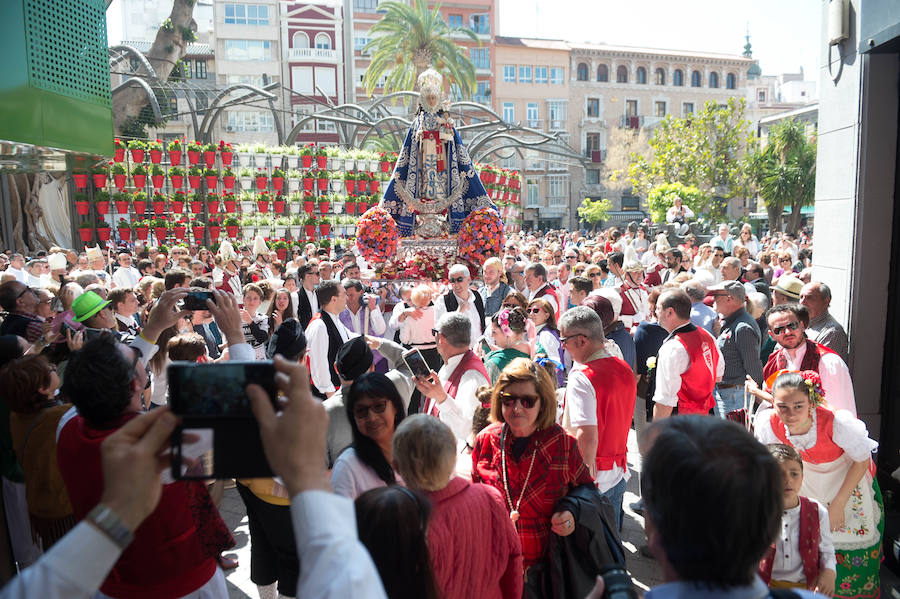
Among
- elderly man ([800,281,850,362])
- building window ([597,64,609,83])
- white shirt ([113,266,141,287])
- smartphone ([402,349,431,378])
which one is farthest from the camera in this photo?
building window ([597,64,609,83])

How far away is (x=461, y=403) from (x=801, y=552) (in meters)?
1.92

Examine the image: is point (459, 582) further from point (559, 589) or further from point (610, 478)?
point (610, 478)

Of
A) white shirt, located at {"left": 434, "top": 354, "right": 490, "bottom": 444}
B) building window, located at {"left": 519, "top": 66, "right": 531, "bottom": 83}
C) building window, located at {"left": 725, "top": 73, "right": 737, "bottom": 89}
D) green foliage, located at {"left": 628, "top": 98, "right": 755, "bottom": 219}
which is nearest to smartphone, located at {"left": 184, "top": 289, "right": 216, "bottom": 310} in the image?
white shirt, located at {"left": 434, "top": 354, "right": 490, "bottom": 444}

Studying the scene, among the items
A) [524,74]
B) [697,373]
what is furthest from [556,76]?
[697,373]

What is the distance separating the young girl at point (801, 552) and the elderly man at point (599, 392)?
1.01 m

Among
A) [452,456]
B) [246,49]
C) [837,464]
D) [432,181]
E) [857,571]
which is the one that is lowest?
[857,571]

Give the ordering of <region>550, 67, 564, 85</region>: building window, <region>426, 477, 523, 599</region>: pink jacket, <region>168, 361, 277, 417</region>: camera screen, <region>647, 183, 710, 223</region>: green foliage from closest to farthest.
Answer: <region>168, 361, 277, 417</region>: camera screen < <region>426, 477, 523, 599</region>: pink jacket < <region>647, 183, 710, 223</region>: green foliage < <region>550, 67, 564, 85</region>: building window

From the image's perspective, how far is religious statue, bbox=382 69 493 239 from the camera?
9523mm

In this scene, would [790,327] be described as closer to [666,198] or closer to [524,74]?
[666,198]

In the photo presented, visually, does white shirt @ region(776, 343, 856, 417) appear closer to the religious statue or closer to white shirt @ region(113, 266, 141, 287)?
the religious statue

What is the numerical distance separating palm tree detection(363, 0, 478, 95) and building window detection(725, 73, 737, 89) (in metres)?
35.0

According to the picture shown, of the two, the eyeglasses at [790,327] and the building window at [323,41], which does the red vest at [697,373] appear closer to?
the eyeglasses at [790,327]

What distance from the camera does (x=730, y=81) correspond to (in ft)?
196

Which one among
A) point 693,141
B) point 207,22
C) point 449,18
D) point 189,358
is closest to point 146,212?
point 189,358
